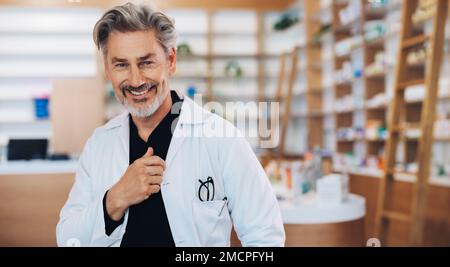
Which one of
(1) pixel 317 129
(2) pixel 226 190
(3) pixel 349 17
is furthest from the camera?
(1) pixel 317 129

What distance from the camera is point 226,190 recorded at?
103cm

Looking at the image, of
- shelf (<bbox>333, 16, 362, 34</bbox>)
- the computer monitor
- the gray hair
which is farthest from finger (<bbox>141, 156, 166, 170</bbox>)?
shelf (<bbox>333, 16, 362, 34</bbox>)

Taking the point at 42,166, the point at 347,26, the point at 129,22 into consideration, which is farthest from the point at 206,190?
the point at 347,26

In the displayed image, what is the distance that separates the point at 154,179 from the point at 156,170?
0.02 m

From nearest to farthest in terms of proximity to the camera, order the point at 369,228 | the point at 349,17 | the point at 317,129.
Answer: the point at 369,228, the point at 349,17, the point at 317,129

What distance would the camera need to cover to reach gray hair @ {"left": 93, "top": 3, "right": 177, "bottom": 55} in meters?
0.94

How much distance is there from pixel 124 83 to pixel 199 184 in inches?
9.8

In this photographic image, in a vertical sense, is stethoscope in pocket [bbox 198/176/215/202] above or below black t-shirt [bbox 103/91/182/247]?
above

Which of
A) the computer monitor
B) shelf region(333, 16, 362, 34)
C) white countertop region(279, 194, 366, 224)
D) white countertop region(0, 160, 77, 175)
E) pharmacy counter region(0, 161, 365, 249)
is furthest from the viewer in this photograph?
shelf region(333, 16, 362, 34)

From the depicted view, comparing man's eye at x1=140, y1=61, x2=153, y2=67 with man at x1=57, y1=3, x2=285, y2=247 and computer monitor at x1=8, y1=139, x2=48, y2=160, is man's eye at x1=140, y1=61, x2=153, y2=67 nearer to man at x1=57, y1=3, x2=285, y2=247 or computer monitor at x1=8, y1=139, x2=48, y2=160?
man at x1=57, y1=3, x2=285, y2=247

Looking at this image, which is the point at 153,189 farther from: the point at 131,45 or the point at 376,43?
the point at 376,43

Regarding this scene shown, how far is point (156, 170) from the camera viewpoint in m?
0.94
